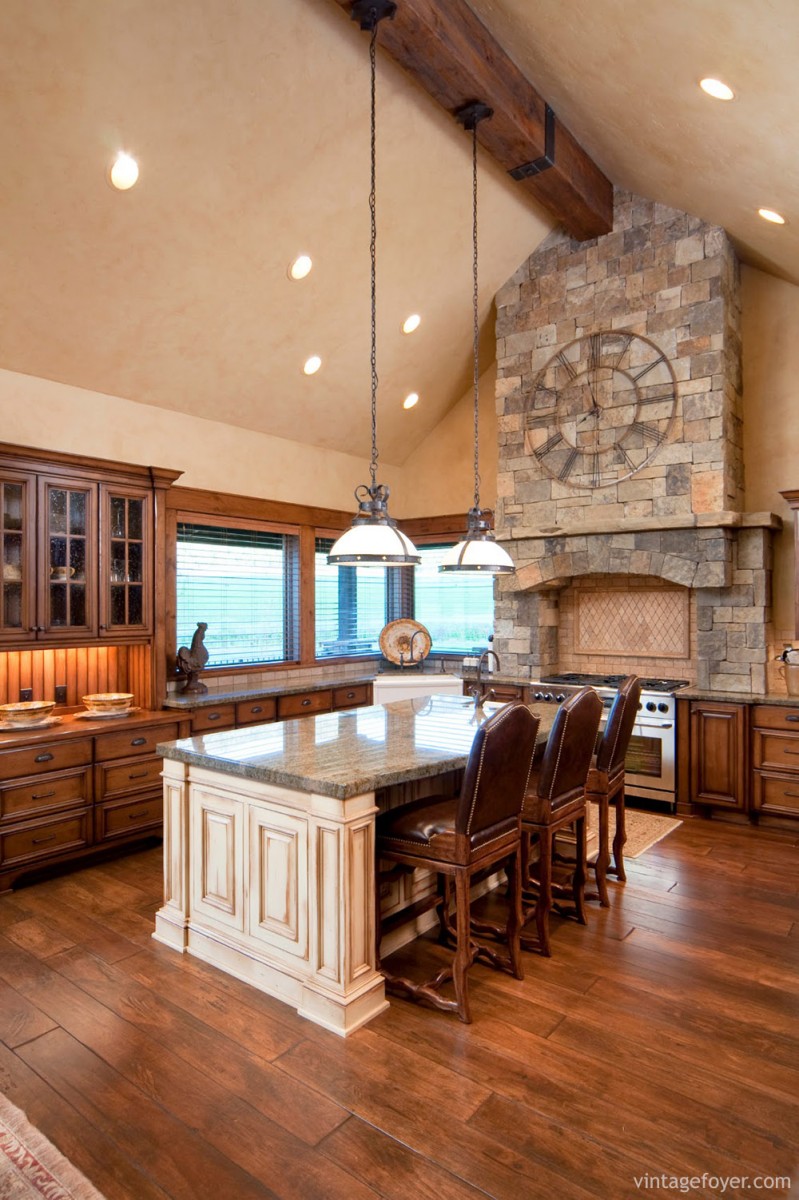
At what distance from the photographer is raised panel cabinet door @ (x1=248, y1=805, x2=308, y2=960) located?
2.68 meters

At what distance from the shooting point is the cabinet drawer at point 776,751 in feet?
15.3

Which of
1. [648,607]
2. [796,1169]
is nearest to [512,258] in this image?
[648,607]

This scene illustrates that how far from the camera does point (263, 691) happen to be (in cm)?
538

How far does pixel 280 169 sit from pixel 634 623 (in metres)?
4.14

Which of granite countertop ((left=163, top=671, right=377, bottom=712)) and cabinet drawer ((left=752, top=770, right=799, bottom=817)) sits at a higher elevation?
granite countertop ((left=163, top=671, right=377, bottom=712))

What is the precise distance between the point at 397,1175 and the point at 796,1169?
1.06m

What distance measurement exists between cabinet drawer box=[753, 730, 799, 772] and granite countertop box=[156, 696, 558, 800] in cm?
180

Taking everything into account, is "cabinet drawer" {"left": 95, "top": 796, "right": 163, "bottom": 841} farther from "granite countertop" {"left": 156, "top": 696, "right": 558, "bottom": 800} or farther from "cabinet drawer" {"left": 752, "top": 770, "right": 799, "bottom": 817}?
"cabinet drawer" {"left": 752, "top": 770, "right": 799, "bottom": 817}

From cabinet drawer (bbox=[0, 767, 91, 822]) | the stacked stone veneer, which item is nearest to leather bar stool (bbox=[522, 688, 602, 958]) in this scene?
the stacked stone veneer

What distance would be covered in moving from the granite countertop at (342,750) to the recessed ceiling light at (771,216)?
3.18m

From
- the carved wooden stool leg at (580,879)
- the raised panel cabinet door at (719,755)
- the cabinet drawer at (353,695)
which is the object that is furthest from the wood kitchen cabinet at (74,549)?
the raised panel cabinet door at (719,755)

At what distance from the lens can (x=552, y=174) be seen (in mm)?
4648

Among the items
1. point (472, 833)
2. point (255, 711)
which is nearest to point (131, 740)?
point (255, 711)

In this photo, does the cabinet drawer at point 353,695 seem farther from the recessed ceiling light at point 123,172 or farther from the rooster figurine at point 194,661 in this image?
the recessed ceiling light at point 123,172
